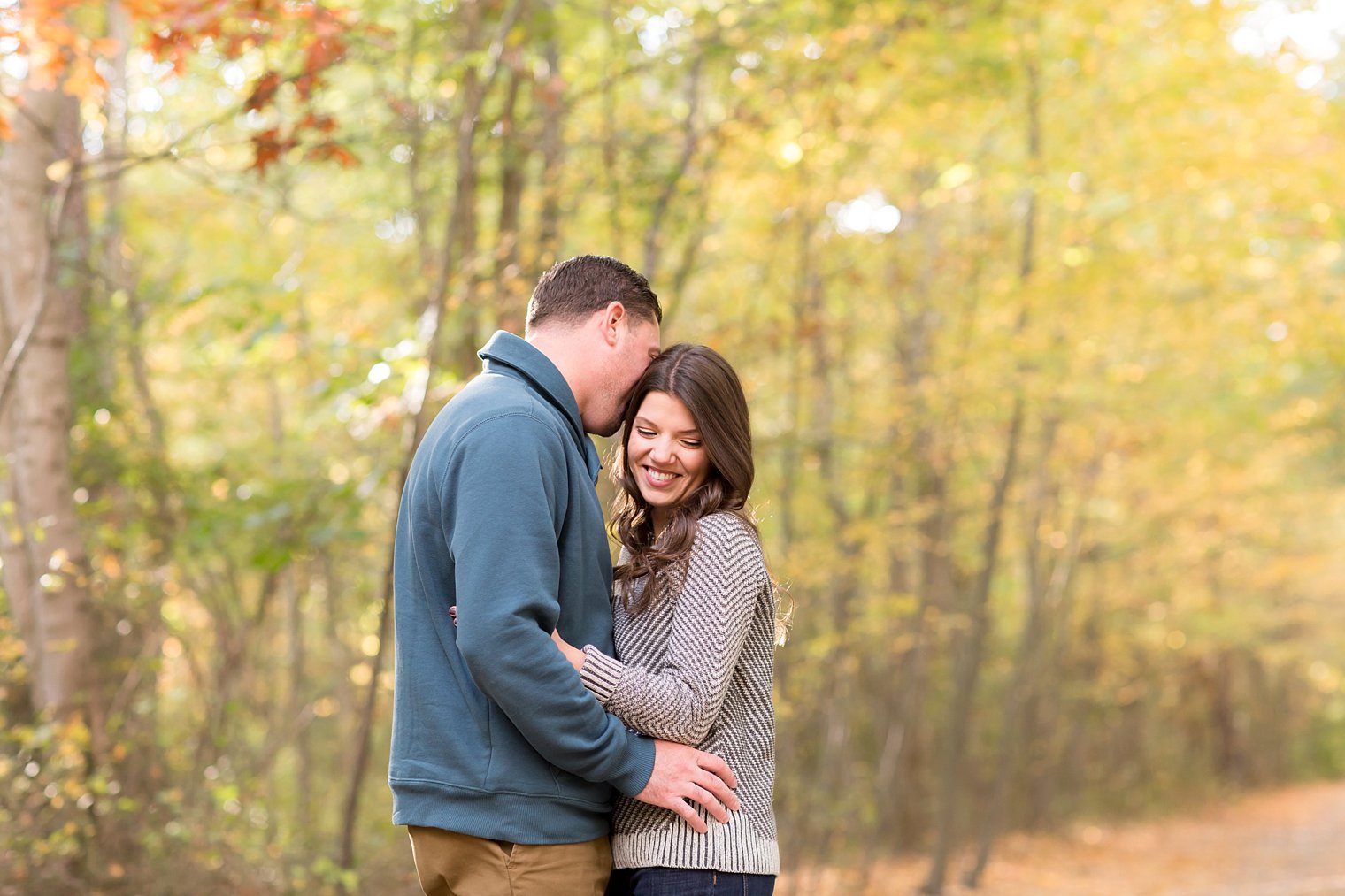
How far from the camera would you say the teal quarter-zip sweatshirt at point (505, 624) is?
2076mm

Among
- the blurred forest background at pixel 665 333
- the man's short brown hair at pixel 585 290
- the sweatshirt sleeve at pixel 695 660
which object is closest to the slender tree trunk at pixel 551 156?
the blurred forest background at pixel 665 333

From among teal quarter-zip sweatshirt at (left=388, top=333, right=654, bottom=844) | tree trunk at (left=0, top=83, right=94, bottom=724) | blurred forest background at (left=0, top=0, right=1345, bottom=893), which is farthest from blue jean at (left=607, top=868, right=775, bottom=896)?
tree trunk at (left=0, top=83, right=94, bottom=724)

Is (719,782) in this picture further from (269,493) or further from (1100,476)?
(1100,476)

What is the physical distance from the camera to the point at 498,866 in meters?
2.19

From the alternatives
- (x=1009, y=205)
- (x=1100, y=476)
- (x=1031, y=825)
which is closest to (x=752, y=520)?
(x=1009, y=205)

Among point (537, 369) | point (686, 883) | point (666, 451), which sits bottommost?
point (686, 883)

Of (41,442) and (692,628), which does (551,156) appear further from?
(692,628)

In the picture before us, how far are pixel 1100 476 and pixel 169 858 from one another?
1077 centimetres

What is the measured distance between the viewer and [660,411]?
2.45 meters

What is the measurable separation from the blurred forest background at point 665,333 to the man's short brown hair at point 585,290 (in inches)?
85.1

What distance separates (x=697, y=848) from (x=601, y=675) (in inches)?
14.7

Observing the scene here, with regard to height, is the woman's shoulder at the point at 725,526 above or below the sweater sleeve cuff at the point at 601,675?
above

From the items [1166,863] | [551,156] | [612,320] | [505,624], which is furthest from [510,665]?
[1166,863]

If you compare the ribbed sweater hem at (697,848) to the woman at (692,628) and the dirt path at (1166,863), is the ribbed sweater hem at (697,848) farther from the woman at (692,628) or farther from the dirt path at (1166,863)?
the dirt path at (1166,863)
